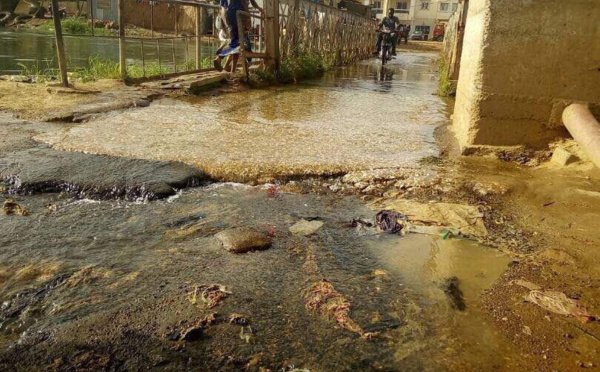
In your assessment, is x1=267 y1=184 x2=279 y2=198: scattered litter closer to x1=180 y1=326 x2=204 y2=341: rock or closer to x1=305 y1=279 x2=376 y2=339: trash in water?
x1=305 y1=279 x2=376 y2=339: trash in water

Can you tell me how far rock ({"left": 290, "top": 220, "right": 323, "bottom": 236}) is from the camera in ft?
7.51

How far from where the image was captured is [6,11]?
90.5 ft

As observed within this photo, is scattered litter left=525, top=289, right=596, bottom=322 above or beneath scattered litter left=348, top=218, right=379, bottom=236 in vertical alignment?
beneath

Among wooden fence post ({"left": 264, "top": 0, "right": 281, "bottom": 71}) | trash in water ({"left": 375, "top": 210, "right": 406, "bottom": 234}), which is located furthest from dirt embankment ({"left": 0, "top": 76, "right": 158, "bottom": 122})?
trash in water ({"left": 375, "top": 210, "right": 406, "bottom": 234})

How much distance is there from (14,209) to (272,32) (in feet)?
19.4

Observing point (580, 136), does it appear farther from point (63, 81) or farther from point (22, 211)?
point (63, 81)

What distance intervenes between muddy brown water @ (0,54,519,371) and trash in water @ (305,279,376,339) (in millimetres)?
31

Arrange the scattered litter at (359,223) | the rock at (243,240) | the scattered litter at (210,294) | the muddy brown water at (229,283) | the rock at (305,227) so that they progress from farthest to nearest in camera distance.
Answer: the scattered litter at (359,223) < the rock at (305,227) < the rock at (243,240) < the scattered litter at (210,294) < the muddy brown water at (229,283)

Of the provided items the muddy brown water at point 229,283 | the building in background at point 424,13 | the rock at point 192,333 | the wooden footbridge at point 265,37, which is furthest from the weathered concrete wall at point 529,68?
the building in background at point 424,13

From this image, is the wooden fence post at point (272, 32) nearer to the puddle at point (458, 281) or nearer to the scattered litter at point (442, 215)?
the scattered litter at point (442, 215)

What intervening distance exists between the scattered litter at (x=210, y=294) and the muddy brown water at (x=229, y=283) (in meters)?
0.03

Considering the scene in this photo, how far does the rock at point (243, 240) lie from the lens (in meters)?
2.07

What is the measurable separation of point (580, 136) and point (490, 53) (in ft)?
2.98

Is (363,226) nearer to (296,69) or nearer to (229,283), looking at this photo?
(229,283)
